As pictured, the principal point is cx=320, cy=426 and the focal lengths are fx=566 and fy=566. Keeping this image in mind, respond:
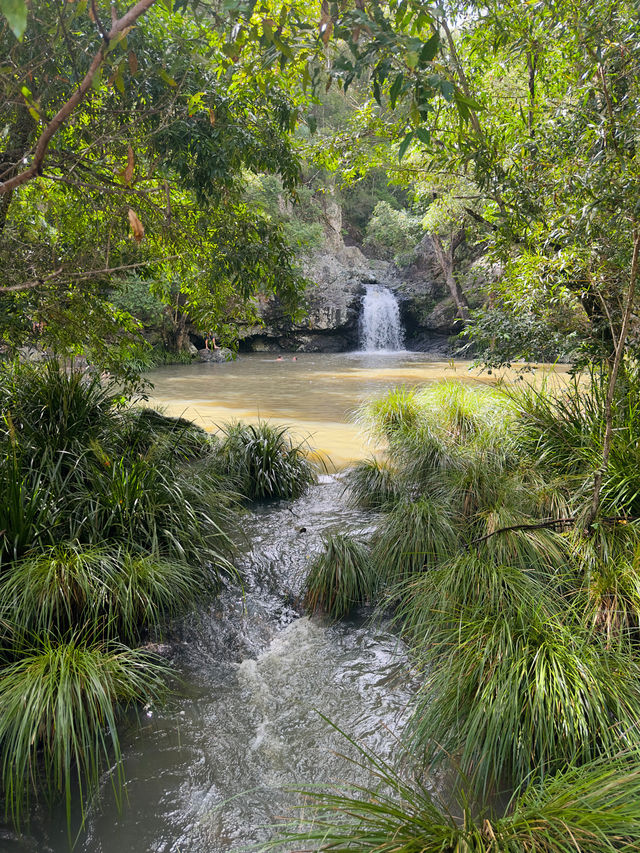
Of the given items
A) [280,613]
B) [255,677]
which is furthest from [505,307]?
[255,677]

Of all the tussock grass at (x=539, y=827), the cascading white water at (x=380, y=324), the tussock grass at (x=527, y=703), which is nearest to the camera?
the tussock grass at (x=539, y=827)

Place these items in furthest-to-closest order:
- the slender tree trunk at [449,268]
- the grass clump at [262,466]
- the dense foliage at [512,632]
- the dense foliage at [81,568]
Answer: the slender tree trunk at [449,268], the grass clump at [262,466], the dense foliage at [81,568], the dense foliage at [512,632]

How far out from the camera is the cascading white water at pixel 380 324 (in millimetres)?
24578

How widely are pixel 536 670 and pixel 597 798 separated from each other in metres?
0.61

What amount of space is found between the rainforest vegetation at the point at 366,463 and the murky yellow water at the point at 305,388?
206cm

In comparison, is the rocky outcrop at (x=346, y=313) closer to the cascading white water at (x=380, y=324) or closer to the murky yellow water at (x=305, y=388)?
the cascading white water at (x=380, y=324)

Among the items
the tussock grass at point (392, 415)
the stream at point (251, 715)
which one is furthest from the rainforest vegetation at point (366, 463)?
the tussock grass at point (392, 415)

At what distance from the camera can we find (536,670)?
7.49ft

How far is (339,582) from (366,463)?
212cm

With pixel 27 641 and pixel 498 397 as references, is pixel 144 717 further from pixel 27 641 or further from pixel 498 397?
pixel 498 397

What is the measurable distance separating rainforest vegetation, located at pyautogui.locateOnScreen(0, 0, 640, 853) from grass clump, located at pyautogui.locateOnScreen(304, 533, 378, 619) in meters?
0.02

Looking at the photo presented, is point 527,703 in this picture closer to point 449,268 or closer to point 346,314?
point 449,268

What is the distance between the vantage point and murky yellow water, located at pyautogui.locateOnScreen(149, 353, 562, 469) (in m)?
9.13

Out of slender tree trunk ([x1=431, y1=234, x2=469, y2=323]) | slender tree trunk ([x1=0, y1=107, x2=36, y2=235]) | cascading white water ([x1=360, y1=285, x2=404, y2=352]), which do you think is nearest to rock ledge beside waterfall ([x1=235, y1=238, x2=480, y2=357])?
cascading white water ([x1=360, y1=285, x2=404, y2=352])
